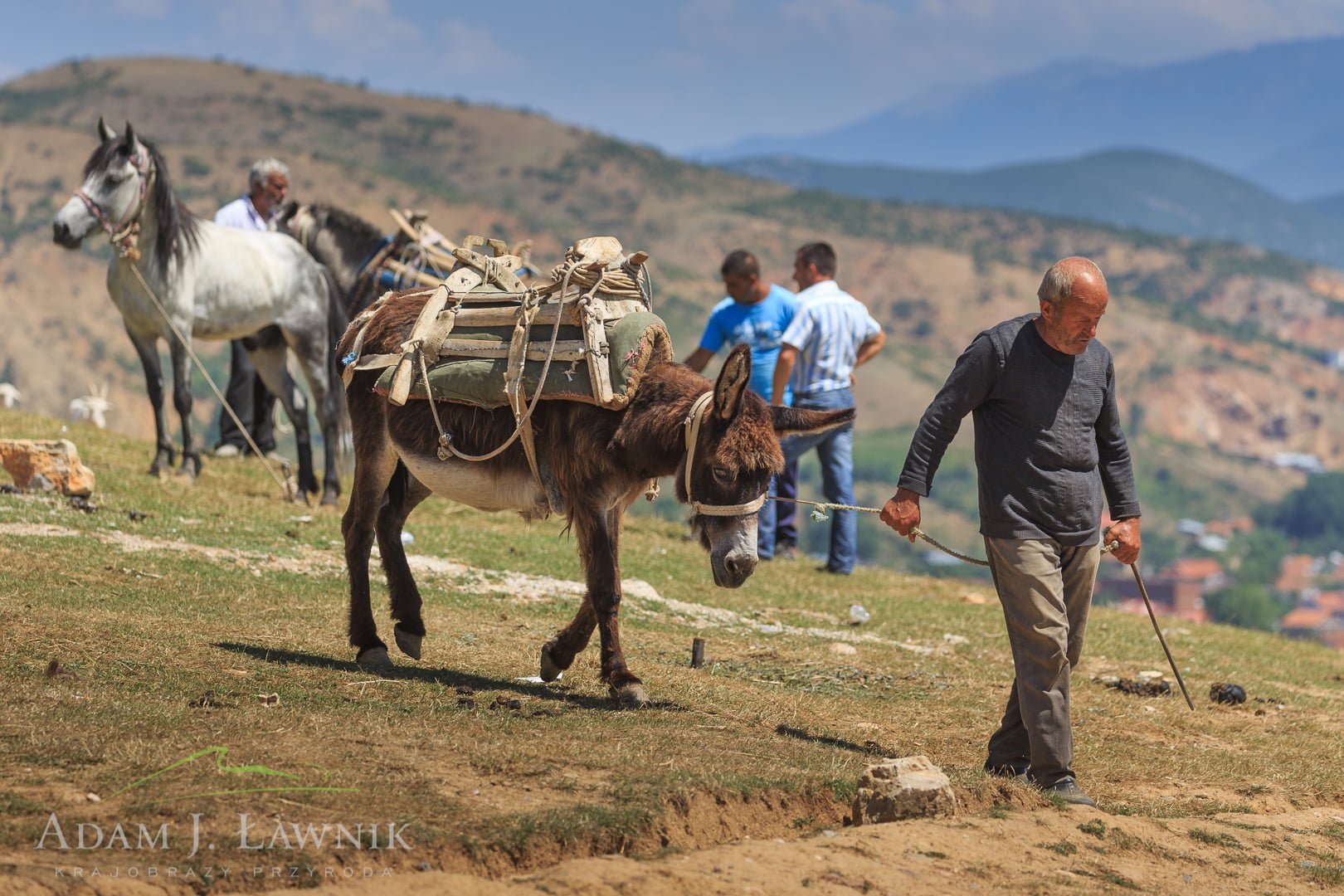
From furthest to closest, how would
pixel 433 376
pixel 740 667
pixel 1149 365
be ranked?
pixel 1149 365 < pixel 740 667 < pixel 433 376

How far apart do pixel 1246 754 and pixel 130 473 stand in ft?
33.2

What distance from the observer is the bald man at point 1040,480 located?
6.62m

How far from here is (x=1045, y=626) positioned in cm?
661

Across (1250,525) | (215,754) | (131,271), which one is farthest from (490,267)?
(1250,525)

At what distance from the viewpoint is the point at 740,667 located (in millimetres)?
9367

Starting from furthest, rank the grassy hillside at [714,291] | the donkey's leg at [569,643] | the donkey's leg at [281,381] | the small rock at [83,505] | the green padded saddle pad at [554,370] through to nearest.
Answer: the grassy hillside at [714,291] < the donkey's leg at [281,381] < the small rock at [83,505] < the donkey's leg at [569,643] < the green padded saddle pad at [554,370]

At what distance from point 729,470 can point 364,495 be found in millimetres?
2552

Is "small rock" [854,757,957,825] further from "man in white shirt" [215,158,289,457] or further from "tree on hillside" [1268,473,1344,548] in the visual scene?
"tree on hillside" [1268,473,1344,548]

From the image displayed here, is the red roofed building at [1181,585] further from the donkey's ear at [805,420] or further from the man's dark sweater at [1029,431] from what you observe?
the man's dark sweater at [1029,431]

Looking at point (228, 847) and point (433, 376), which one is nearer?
point (228, 847)

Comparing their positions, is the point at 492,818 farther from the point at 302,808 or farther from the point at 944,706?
the point at 944,706

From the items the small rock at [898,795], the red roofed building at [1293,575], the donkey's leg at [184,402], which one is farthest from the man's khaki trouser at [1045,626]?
the red roofed building at [1293,575]

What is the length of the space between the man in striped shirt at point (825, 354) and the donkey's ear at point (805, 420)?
5.63m

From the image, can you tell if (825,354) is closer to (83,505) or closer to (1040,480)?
(83,505)
